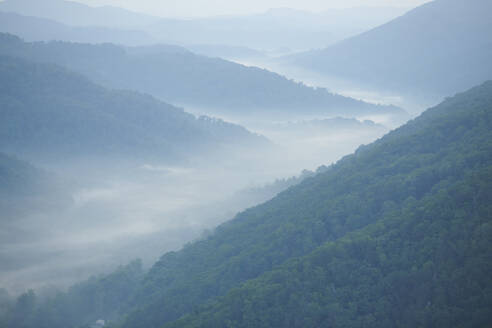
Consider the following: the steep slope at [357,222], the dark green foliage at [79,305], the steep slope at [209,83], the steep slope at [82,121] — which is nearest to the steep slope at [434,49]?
the steep slope at [209,83]

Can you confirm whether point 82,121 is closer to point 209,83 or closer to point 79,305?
point 79,305

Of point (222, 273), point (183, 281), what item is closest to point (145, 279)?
point (183, 281)

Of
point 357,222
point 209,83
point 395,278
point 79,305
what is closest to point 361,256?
point 395,278

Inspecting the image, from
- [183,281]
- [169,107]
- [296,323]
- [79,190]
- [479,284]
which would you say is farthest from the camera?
[169,107]

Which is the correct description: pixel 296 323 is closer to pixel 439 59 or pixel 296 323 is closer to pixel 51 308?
pixel 51 308

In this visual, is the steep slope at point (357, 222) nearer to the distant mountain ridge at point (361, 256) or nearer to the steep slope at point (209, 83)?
the distant mountain ridge at point (361, 256)

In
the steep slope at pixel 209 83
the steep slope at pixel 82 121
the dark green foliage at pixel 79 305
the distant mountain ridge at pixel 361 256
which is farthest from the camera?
the steep slope at pixel 209 83

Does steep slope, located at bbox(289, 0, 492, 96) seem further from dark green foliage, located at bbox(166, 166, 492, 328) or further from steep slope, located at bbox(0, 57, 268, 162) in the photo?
dark green foliage, located at bbox(166, 166, 492, 328)

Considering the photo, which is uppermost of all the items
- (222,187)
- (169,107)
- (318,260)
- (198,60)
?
(198,60)
